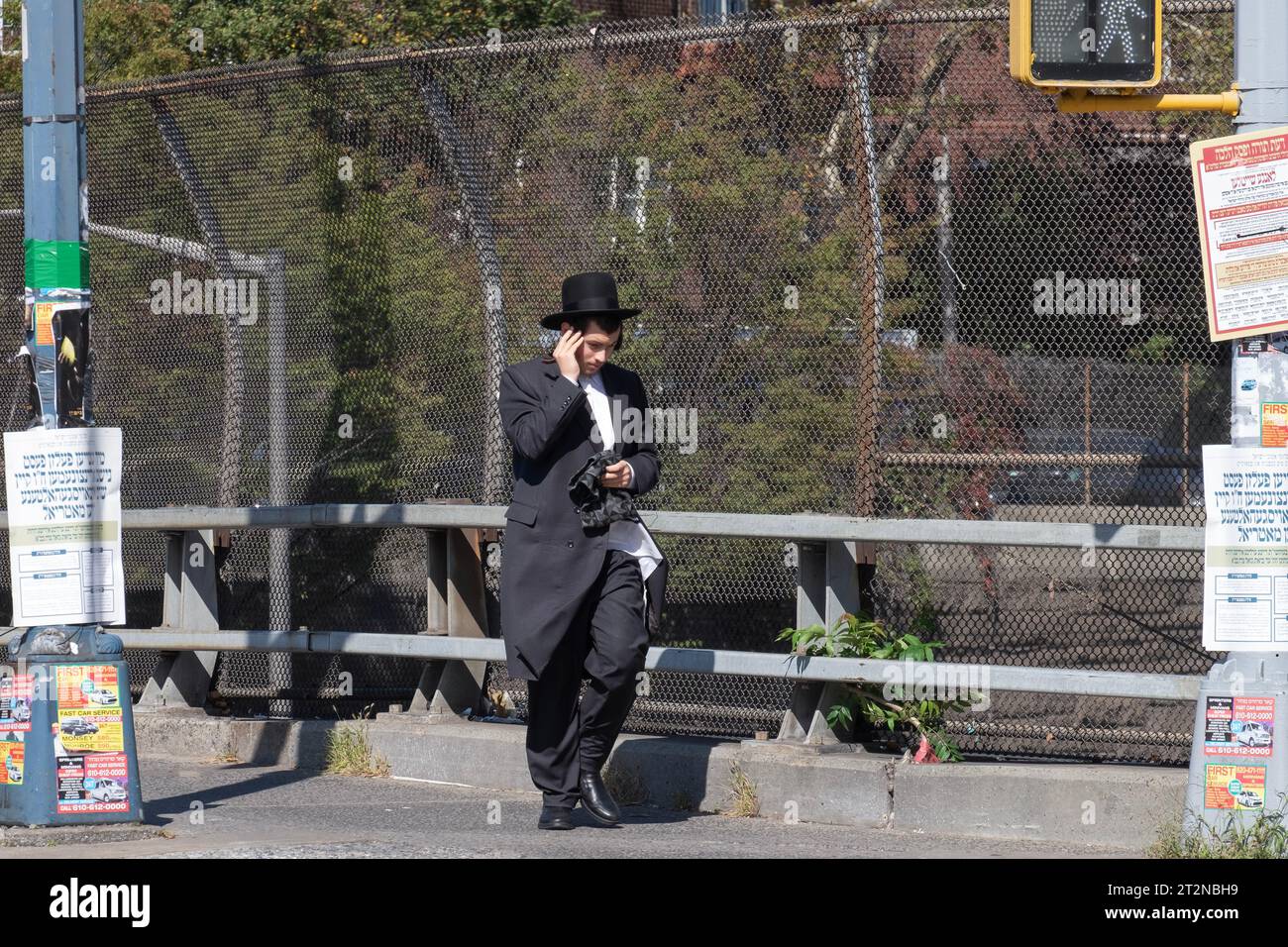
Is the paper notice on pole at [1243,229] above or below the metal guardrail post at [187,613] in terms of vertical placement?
above

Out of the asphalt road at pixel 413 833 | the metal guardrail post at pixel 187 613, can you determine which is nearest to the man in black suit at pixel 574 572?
the asphalt road at pixel 413 833

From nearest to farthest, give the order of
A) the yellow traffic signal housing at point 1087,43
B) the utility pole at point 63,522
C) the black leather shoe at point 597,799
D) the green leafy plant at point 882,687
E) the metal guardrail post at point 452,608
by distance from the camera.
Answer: the yellow traffic signal housing at point 1087,43, the utility pole at point 63,522, the black leather shoe at point 597,799, the green leafy plant at point 882,687, the metal guardrail post at point 452,608

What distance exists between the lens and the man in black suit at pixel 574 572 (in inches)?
279

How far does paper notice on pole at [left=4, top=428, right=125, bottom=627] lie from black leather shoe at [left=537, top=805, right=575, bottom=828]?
→ 185cm

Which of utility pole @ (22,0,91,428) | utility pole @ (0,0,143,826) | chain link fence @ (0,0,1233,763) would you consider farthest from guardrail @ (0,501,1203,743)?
utility pole @ (22,0,91,428)

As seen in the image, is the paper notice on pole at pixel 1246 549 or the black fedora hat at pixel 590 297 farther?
the black fedora hat at pixel 590 297

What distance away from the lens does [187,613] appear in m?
9.15

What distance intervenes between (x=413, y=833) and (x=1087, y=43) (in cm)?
390

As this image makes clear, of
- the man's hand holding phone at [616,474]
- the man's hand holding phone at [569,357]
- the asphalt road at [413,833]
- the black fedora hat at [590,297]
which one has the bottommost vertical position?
the asphalt road at [413,833]

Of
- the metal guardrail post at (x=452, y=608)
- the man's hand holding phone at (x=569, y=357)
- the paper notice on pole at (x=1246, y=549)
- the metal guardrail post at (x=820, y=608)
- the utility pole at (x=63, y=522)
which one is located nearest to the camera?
the paper notice on pole at (x=1246, y=549)

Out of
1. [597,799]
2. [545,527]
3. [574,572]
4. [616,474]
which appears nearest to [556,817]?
[597,799]

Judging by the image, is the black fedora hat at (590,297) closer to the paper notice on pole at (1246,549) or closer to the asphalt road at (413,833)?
the asphalt road at (413,833)

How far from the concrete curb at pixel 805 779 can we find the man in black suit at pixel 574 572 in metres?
0.62

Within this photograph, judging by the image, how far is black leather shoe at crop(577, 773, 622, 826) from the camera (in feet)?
23.5
